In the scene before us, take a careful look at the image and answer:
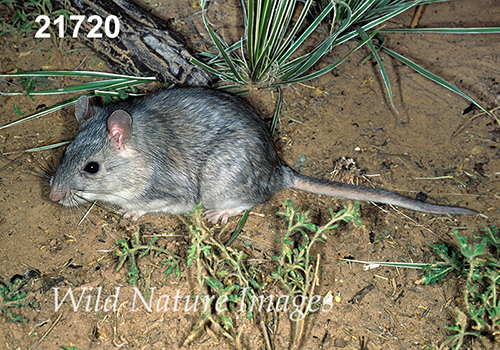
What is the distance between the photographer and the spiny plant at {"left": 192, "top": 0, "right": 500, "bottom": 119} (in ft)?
13.2

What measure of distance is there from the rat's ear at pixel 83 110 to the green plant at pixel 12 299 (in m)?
1.29

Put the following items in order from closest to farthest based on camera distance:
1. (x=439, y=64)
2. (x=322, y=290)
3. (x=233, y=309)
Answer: (x=233, y=309), (x=322, y=290), (x=439, y=64)

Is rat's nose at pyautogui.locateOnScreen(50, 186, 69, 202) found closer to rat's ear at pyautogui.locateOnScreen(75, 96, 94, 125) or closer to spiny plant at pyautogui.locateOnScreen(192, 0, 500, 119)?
rat's ear at pyautogui.locateOnScreen(75, 96, 94, 125)

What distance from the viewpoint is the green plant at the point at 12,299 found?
3062 mm

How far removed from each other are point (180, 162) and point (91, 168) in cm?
66

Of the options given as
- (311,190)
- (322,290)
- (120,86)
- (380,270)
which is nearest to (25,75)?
(120,86)

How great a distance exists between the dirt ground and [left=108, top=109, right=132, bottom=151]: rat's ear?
0.75 m

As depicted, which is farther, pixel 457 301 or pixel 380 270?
pixel 380 270

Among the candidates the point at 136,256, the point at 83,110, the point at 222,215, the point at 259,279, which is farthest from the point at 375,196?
the point at 83,110

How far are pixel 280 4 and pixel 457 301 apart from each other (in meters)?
2.75

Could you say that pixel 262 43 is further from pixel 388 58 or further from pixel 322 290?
pixel 322 290

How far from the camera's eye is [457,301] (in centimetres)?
330

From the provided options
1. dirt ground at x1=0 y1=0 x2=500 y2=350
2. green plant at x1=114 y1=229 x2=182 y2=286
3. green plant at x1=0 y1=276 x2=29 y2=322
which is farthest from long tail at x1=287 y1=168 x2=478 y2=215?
green plant at x1=0 y1=276 x2=29 y2=322

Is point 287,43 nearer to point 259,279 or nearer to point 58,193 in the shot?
point 259,279
